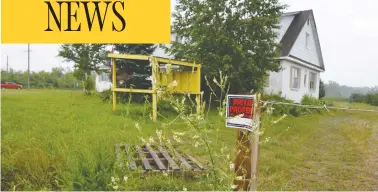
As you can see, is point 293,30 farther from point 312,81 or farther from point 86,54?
point 86,54

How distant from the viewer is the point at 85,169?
2.57m

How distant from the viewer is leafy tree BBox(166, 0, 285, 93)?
10.0 meters

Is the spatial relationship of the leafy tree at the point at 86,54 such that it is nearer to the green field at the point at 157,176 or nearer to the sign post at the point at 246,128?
the green field at the point at 157,176

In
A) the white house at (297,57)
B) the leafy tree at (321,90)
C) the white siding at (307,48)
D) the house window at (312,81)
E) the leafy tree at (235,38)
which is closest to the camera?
the leafy tree at (235,38)

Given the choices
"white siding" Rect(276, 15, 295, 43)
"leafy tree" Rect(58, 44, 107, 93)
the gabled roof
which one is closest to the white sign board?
the gabled roof

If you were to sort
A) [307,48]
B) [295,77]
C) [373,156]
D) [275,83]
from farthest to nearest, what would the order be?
[307,48] → [295,77] → [275,83] → [373,156]

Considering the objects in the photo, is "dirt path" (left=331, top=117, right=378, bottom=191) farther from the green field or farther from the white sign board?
the white sign board

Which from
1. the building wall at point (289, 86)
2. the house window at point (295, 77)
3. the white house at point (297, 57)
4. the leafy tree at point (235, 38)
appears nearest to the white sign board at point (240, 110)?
the leafy tree at point (235, 38)

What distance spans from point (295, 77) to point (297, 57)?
1.17 m

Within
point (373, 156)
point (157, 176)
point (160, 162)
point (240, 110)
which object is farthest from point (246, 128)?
point (373, 156)

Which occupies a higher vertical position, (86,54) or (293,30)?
(293,30)

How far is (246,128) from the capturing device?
7.37 ft

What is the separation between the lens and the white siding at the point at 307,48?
15.3 meters

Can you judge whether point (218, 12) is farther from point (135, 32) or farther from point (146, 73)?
point (135, 32)
